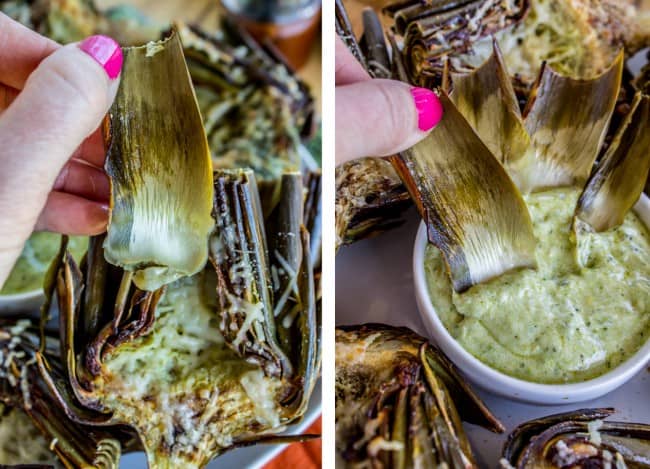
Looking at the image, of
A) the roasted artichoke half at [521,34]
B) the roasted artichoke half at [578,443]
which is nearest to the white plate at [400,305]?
the roasted artichoke half at [578,443]

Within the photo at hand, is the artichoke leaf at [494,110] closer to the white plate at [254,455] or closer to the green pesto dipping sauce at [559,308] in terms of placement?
the green pesto dipping sauce at [559,308]

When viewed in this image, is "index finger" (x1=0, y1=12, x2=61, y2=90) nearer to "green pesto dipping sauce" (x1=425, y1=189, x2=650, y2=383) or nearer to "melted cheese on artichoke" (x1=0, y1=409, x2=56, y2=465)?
"melted cheese on artichoke" (x1=0, y1=409, x2=56, y2=465)

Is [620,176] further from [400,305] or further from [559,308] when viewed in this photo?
[400,305]

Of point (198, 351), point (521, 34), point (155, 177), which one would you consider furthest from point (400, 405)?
point (521, 34)

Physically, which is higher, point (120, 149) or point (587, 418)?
point (120, 149)

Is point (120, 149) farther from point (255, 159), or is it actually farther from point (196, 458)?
point (196, 458)

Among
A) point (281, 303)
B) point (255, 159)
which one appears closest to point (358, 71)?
point (255, 159)

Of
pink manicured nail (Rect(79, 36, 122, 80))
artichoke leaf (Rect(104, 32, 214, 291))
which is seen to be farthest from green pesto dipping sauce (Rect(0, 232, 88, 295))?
pink manicured nail (Rect(79, 36, 122, 80))
